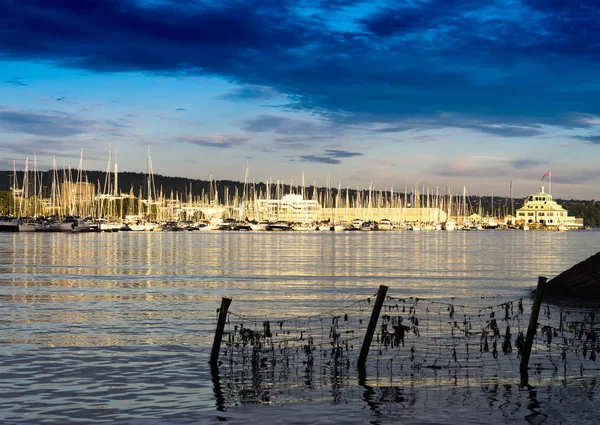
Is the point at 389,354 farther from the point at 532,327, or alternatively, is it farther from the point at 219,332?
the point at 219,332

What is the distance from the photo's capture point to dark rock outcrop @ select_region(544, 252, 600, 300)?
144 ft

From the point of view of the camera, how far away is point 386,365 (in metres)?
25.5

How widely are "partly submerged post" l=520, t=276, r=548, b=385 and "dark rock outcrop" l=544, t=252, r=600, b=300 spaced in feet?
67.7

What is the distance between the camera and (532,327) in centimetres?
2372

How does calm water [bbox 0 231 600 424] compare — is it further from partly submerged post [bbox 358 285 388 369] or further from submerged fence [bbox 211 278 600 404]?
partly submerged post [bbox 358 285 388 369]

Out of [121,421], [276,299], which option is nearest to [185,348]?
[121,421]

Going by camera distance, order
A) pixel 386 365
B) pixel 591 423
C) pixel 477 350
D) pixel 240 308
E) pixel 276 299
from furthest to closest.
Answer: pixel 276 299, pixel 240 308, pixel 477 350, pixel 386 365, pixel 591 423

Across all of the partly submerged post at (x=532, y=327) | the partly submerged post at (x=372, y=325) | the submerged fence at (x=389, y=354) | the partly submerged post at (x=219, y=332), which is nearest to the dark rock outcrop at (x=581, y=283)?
the submerged fence at (x=389, y=354)

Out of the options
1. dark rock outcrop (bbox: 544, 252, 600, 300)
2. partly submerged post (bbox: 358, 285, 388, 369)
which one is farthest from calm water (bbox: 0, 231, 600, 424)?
dark rock outcrop (bbox: 544, 252, 600, 300)

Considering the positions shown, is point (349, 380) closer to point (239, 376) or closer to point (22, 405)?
point (239, 376)

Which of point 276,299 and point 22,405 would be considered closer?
point 22,405

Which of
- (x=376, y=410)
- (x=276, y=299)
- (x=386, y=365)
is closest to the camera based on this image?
(x=376, y=410)

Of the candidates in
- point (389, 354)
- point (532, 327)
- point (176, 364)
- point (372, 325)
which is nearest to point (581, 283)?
point (389, 354)

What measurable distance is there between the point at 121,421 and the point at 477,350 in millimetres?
13860
